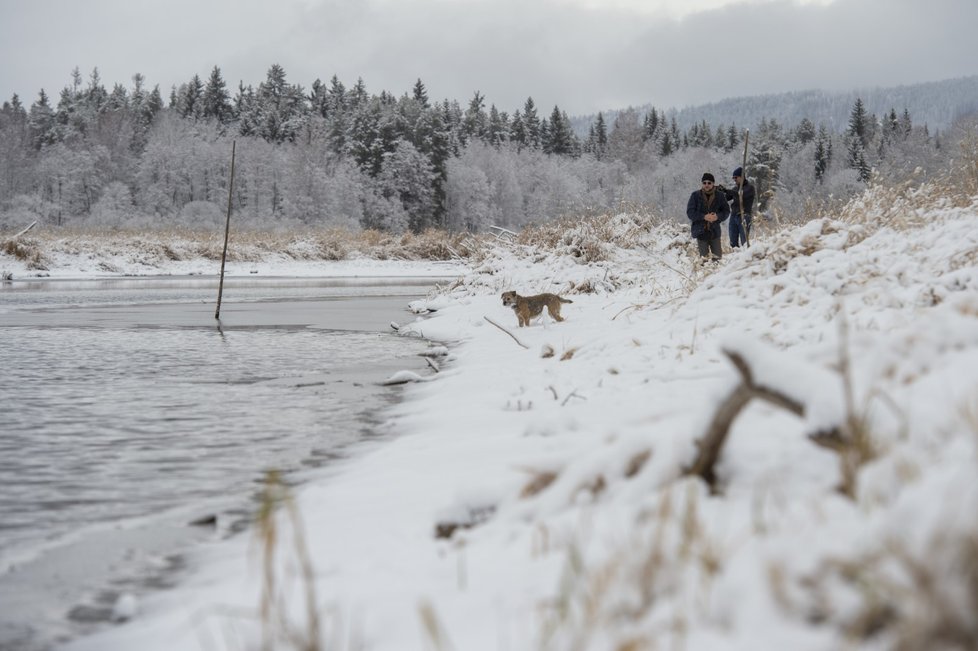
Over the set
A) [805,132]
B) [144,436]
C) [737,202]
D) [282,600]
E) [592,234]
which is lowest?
[144,436]

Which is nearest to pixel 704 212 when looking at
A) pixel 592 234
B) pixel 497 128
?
pixel 592 234

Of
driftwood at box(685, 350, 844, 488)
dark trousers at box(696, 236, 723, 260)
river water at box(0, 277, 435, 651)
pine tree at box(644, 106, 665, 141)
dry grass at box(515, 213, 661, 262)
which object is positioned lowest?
river water at box(0, 277, 435, 651)

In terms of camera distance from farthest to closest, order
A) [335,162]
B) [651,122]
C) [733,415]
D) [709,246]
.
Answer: [651,122]
[335,162]
[709,246]
[733,415]

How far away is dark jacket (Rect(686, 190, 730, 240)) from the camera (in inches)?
444

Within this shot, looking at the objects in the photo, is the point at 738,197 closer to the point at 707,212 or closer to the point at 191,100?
the point at 707,212

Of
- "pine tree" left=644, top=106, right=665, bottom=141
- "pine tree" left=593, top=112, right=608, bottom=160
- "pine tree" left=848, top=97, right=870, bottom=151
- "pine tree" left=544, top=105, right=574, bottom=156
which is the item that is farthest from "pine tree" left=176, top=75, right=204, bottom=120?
"pine tree" left=848, top=97, right=870, bottom=151

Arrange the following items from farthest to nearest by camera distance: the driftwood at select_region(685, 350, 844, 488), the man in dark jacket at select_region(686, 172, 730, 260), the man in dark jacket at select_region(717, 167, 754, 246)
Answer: the man in dark jacket at select_region(717, 167, 754, 246), the man in dark jacket at select_region(686, 172, 730, 260), the driftwood at select_region(685, 350, 844, 488)

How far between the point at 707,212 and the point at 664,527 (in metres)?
10.2

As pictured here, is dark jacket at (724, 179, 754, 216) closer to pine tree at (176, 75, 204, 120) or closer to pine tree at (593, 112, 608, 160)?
pine tree at (176, 75, 204, 120)

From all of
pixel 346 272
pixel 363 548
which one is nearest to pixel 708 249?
pixel 363 548

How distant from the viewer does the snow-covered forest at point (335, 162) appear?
6938cm

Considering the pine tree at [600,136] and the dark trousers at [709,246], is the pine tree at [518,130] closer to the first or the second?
the pine tree at [600,136]

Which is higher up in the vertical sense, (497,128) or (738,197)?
(497,128)

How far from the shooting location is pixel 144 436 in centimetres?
491
